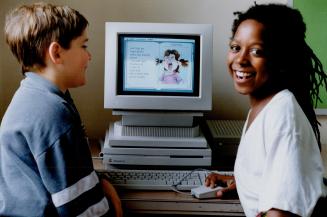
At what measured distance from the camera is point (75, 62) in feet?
5.22

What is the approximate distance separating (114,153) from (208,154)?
0.35 metres

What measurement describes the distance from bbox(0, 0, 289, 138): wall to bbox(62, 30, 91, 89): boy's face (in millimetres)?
662

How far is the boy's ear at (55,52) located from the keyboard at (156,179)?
46 centimetres

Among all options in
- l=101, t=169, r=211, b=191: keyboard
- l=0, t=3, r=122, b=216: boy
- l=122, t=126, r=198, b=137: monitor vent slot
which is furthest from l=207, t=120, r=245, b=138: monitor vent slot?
l=0, t=3, r=122, b=216: boy

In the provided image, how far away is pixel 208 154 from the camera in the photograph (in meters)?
1.89

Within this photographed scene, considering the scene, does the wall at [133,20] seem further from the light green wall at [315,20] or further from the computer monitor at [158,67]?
the computer monitor at [158,67]

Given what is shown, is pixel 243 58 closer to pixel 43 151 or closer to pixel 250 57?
pixel 250 57

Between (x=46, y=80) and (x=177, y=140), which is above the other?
(x=46, y=80)

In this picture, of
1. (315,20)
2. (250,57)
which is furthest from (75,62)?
(315,20)

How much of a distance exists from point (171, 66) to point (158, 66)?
0.16 ft

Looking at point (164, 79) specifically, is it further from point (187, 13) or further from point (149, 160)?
point (187, 13)

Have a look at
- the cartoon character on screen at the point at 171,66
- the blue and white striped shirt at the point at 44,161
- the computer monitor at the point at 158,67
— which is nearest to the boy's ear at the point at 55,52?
the blue and white striped shirt at the point at 44,161

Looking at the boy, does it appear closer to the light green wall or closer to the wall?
the wall

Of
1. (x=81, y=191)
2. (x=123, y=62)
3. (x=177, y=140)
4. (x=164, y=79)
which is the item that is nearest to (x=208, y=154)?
(x=177, y=140)
